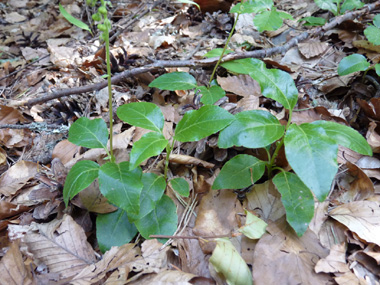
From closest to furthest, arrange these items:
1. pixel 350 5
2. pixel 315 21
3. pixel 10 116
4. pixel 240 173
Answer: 1. pixel 240 173
2. pixel 10 116
3. pixel 350 5
4. pixel 315 21

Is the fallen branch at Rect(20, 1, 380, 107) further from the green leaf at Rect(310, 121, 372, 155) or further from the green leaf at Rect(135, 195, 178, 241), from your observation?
the green leaf at Rect(135, 195, 178, 241)

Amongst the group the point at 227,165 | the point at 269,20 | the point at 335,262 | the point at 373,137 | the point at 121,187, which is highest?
the point at 269,20

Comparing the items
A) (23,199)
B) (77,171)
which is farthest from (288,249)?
(23,199)

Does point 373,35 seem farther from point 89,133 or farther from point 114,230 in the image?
point 114,230

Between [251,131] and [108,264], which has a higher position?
[251,131]

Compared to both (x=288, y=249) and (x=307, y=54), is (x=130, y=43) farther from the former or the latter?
(x=288, y=249)

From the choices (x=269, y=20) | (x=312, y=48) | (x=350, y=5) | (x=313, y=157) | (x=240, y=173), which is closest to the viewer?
(x=313, y=157)

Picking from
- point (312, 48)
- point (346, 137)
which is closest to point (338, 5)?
point (312, 48)
